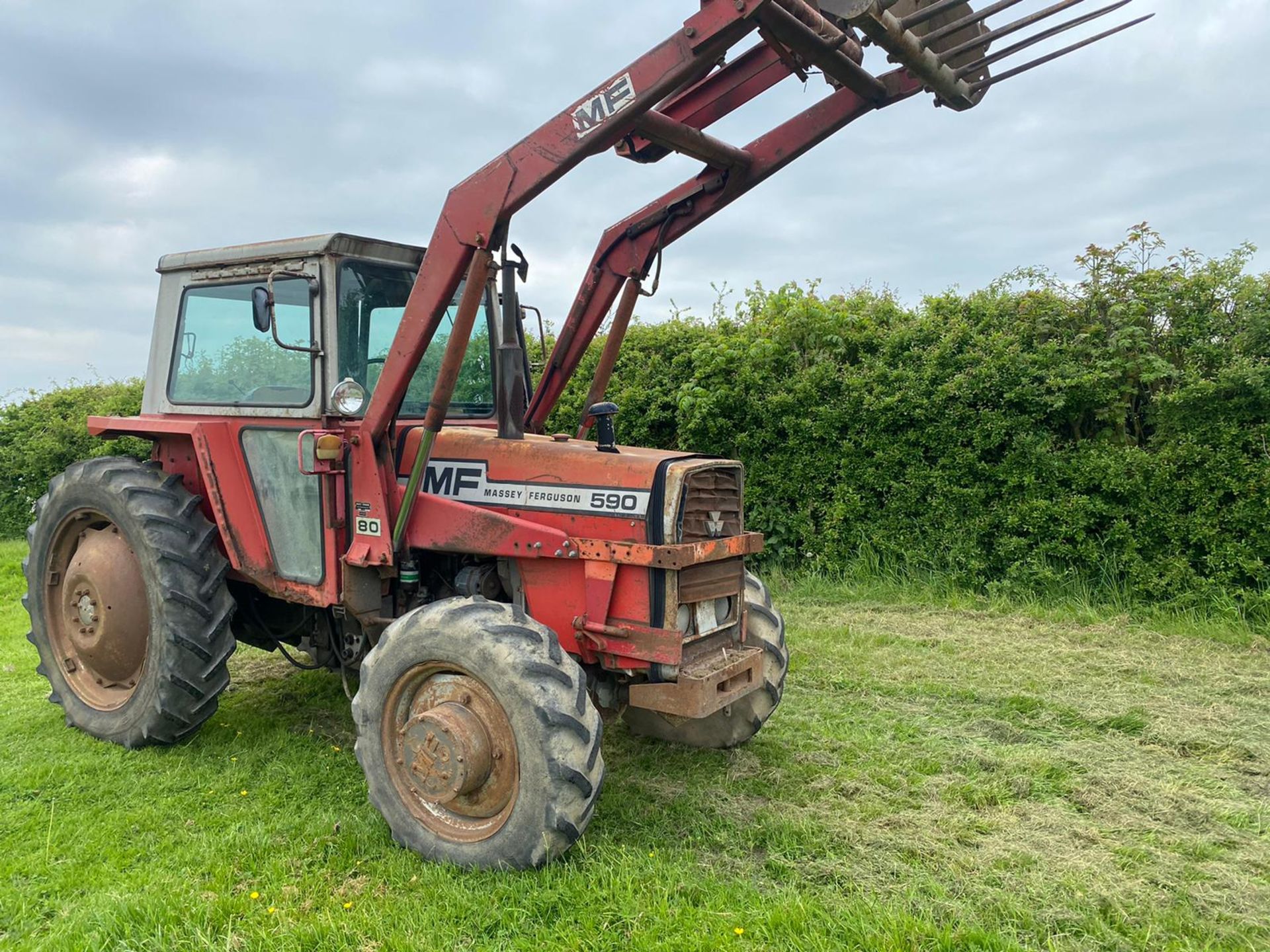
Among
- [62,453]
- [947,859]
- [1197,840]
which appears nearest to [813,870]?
[947,859]

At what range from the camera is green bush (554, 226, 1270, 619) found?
21.0 feet

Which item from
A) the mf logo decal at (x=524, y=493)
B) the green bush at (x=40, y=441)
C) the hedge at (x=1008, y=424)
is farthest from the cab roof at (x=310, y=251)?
the green bush at (x=40, y=441)

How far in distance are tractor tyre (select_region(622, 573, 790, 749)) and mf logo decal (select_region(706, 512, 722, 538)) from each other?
20.0 inches

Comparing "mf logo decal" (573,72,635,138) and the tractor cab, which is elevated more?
"mf logo decal" (573,72,635,138)

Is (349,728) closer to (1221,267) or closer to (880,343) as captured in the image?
(880,343)

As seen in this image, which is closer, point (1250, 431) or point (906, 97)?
point (906, 97)

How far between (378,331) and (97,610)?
2.13m

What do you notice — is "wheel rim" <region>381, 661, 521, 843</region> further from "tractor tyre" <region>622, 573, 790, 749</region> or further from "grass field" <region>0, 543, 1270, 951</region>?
"tractor tyre" <region>622, 573, 790, 749</region>

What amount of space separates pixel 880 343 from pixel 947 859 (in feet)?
16.8

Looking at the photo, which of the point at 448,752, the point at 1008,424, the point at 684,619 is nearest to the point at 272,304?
the point at 448,752

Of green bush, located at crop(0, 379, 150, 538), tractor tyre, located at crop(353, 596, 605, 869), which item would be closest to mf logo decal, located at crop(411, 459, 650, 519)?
tractor tyre, located at crop(353, 596, 605, 869)

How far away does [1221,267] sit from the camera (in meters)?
6.53

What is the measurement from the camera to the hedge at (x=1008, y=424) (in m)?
6.41

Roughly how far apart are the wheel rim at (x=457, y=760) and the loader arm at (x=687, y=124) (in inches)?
32.2
